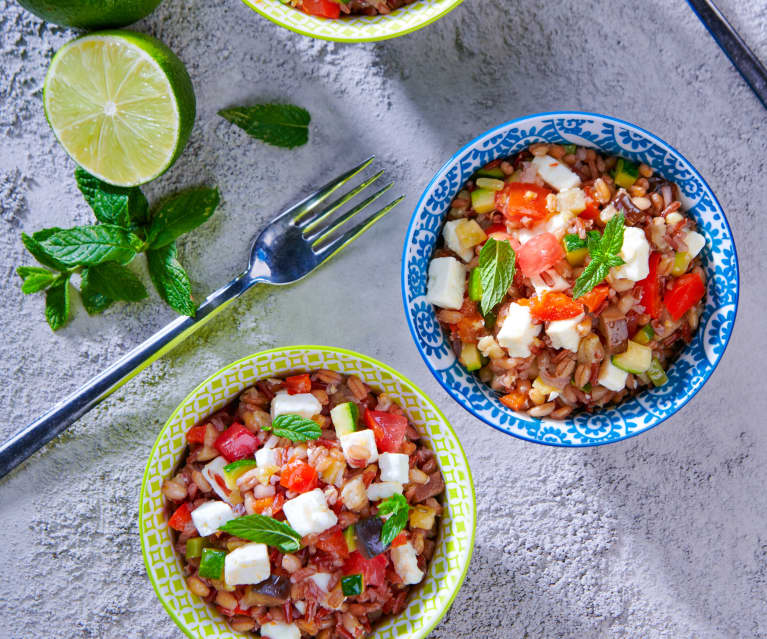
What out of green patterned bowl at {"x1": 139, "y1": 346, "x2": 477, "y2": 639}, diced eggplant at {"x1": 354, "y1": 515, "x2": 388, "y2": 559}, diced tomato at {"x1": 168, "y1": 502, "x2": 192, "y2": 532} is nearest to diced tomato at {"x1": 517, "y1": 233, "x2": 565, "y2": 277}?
green patterned bowl at {"x1": 139, "y1": 346, "x2": 477, "y2": 639}

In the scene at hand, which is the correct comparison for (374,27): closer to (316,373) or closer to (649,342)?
(316,373)

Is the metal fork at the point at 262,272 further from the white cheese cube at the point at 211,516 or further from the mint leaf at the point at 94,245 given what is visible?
the white cheese cube at the point at 211,516

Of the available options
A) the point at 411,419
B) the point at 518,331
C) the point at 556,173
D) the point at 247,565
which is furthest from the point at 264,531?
the point at 556,173

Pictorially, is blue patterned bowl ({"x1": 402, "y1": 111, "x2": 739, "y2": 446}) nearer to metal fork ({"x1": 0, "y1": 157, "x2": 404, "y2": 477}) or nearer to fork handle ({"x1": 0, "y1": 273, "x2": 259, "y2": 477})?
metal fork ({"x1": 0, "y1": 157, "x2": 404, "y2": 477})

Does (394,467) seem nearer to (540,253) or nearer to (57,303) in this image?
(540,253)

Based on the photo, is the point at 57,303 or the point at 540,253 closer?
the point at 540,253

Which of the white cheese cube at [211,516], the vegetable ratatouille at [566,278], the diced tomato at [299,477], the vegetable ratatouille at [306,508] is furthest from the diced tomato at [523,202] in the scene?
the white cheese cube at [211,516]
